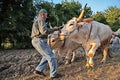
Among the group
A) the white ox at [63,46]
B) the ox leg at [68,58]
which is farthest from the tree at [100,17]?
the ox leg at [68,58]

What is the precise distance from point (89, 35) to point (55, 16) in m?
13.4

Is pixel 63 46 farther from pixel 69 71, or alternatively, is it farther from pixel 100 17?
pixel 100 17

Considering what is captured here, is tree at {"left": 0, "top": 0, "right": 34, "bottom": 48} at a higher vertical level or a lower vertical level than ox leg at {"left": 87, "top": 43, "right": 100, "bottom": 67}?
higher

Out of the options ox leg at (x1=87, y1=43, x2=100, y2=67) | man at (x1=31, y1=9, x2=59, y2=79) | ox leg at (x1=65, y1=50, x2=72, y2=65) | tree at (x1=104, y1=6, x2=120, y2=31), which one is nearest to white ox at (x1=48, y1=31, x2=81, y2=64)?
ox leg at (x1=65, y1=50, x2=72, y2=65)

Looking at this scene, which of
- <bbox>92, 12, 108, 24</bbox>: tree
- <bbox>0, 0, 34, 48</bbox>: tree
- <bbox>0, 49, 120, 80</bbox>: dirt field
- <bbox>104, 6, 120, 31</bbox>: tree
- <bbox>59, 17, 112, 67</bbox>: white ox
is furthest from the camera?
<bbox>92, 12, 108, 24</bbox>: tree

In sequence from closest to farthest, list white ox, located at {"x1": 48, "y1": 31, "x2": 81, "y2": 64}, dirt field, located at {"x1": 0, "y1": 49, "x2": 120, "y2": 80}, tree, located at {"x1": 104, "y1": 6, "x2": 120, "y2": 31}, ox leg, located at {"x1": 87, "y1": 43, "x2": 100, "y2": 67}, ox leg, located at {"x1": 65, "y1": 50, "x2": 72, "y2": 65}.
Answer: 1. dirt field, located at {"x1": 0, "y1": 49, "x2": 120, "y2": 80}
2. ox leg, located at {"x1": 87, "y1": 43, "x2": 100, "y2": 67}
3. white ox, located at {"x1": 48, "y1": 31, "x2": 81, "y2": 64}
4. ox leg, located at {"x1": 65, "y1": 50, "x2": 72, "y2": 65}
5. tree, located at {"x1": 104, "y1": 6, "x2": 120, "y2": 31}

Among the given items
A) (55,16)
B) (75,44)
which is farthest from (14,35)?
(75,44)

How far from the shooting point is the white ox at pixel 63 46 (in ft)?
38.0

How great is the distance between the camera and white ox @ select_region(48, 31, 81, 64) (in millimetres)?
11578

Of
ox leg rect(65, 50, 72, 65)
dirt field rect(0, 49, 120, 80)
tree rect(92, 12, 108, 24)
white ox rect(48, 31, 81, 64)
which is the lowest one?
dirt field rect(0, 49, 120, 80)

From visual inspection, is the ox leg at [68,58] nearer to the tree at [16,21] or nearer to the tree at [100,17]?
the tree at [16,21]

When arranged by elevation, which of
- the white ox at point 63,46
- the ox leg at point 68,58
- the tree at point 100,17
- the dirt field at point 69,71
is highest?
the tree at point 100,17

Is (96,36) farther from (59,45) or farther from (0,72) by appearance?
(0,72)

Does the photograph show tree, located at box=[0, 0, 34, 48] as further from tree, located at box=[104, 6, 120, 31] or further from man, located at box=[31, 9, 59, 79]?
man, located at box=[31, 9, 59, 79]
